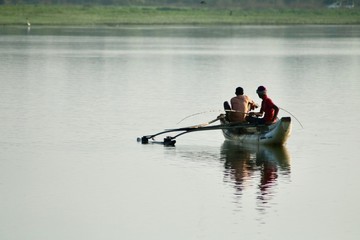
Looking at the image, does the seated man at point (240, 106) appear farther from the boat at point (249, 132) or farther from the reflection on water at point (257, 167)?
the reflection on water at point (257, 167)

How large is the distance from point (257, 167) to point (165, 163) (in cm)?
193

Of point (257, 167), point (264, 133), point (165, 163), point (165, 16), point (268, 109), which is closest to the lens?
point (257, 167)

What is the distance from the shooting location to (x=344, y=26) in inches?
5064

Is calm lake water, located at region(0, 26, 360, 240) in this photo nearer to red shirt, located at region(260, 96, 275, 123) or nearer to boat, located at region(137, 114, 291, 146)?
boat, located at region(137, 114, 291, 146)

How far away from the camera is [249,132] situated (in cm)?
2653


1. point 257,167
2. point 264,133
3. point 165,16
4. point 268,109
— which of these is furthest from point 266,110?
point 165,16

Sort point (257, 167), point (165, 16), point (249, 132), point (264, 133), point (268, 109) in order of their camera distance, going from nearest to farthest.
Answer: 1. point (257, 167)
2. point (268, 109)
3. point (264, 133)
4. point (249, 132)
5. point (165, 16)

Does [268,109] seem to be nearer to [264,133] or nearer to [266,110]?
[266,110]

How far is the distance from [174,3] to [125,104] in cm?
12383

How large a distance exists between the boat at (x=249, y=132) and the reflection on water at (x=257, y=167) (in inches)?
6.2

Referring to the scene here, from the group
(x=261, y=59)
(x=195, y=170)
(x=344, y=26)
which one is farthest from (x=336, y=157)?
(x=344, y=26)

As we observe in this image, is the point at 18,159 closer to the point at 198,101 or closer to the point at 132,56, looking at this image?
the point at 198,101

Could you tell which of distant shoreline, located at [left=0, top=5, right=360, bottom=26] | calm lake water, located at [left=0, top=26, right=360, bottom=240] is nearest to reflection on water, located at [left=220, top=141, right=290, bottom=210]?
calm lake water, located at [left=0, top=26, right=360, bottom=240]

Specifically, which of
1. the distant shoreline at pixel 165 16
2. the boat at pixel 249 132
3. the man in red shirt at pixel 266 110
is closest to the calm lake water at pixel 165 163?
the boat at pixel 249 132
